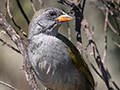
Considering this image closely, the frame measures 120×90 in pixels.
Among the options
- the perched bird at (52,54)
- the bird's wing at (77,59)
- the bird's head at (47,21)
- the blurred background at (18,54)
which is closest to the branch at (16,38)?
the perched bird at (52,54)

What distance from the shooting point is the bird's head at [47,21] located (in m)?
3.81

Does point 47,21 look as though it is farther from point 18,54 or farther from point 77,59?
point 18,54

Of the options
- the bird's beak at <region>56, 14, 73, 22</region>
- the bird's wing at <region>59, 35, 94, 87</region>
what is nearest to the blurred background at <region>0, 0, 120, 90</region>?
the bird's beak at <region>56, 14, 73, 22</region>

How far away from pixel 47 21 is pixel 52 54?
1.66 feet

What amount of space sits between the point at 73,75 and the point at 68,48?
0.39 meters

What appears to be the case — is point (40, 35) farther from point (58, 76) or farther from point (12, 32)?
point (58, 76)

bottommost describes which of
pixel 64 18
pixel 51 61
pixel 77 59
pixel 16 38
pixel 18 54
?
pixel 18 54

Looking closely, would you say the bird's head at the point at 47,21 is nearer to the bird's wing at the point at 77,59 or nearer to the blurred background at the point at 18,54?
the bird's wing at the point at 77,59

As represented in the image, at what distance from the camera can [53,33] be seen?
12.6 ft

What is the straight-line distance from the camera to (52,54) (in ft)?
12.1

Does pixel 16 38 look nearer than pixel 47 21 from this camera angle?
Yes

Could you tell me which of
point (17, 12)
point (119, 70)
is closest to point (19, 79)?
point (17, 12)

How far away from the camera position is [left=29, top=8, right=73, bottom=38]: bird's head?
3.81 m

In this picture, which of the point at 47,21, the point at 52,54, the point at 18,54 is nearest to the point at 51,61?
the point at 52,54
